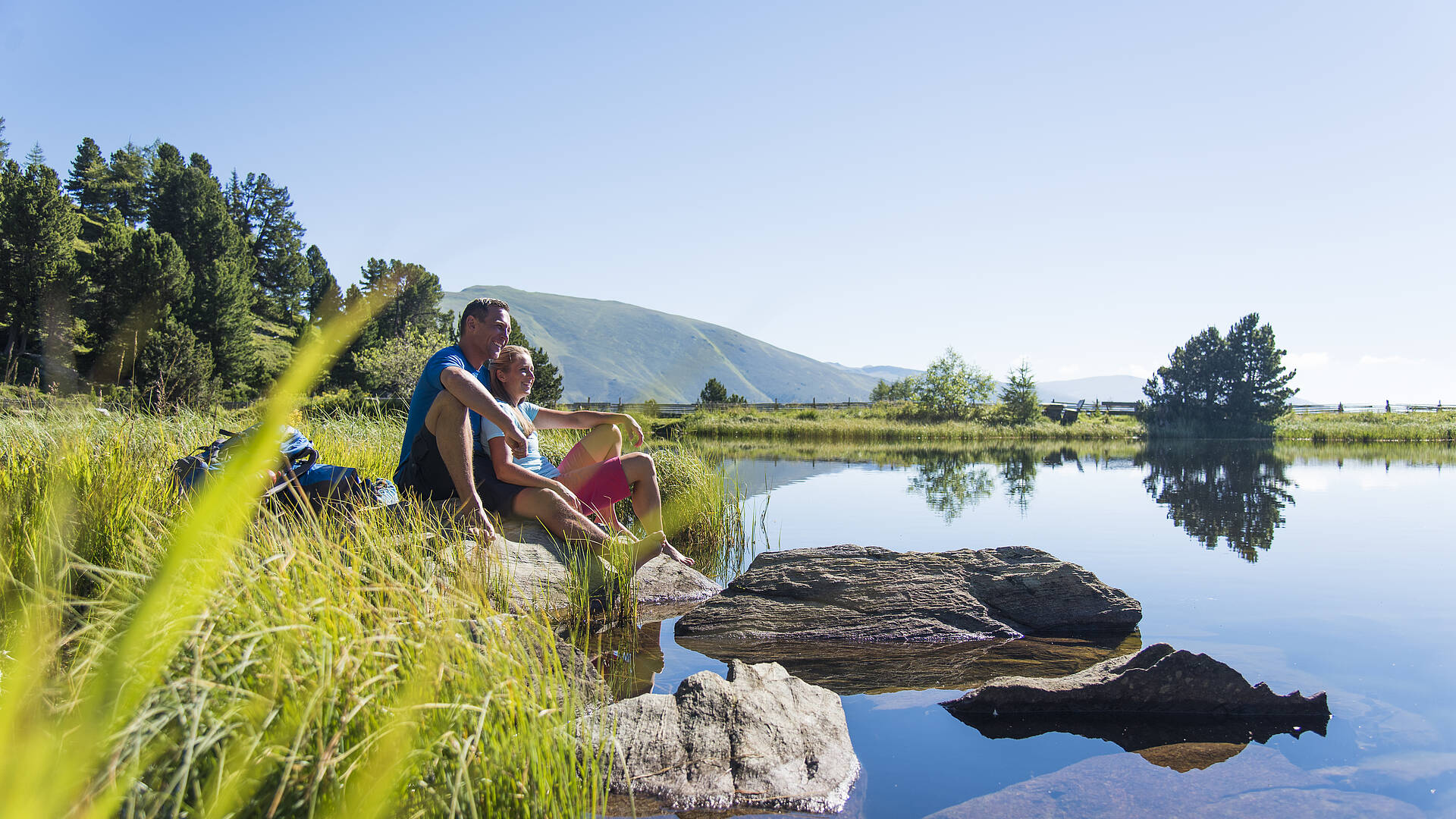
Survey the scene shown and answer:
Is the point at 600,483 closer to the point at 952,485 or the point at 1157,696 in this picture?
the point at 1157,696

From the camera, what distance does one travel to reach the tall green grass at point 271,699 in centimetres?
146

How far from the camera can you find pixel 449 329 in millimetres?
48438

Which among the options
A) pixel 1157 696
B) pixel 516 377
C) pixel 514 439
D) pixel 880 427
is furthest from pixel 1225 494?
pixel 880 427

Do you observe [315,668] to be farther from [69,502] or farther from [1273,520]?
[1273,520]

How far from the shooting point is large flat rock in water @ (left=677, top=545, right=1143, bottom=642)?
16.0 feet

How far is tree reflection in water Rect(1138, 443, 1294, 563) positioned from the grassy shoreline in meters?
10.2

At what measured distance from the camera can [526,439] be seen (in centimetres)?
457

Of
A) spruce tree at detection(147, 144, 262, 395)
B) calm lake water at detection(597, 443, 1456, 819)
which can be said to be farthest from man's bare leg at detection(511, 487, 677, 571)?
spruce tree at detection(147, 144, 262, 395)

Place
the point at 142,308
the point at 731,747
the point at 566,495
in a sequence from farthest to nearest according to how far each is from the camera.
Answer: the point at 142,308, the point at 566,495, the point at 731,747

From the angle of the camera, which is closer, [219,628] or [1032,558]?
[219,628]

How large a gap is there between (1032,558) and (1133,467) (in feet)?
53.7

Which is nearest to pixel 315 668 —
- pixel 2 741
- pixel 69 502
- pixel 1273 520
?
pixel 2 741

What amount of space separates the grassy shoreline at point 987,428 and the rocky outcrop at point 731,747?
2798 centimetres

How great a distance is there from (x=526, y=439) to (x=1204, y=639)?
169 inches
